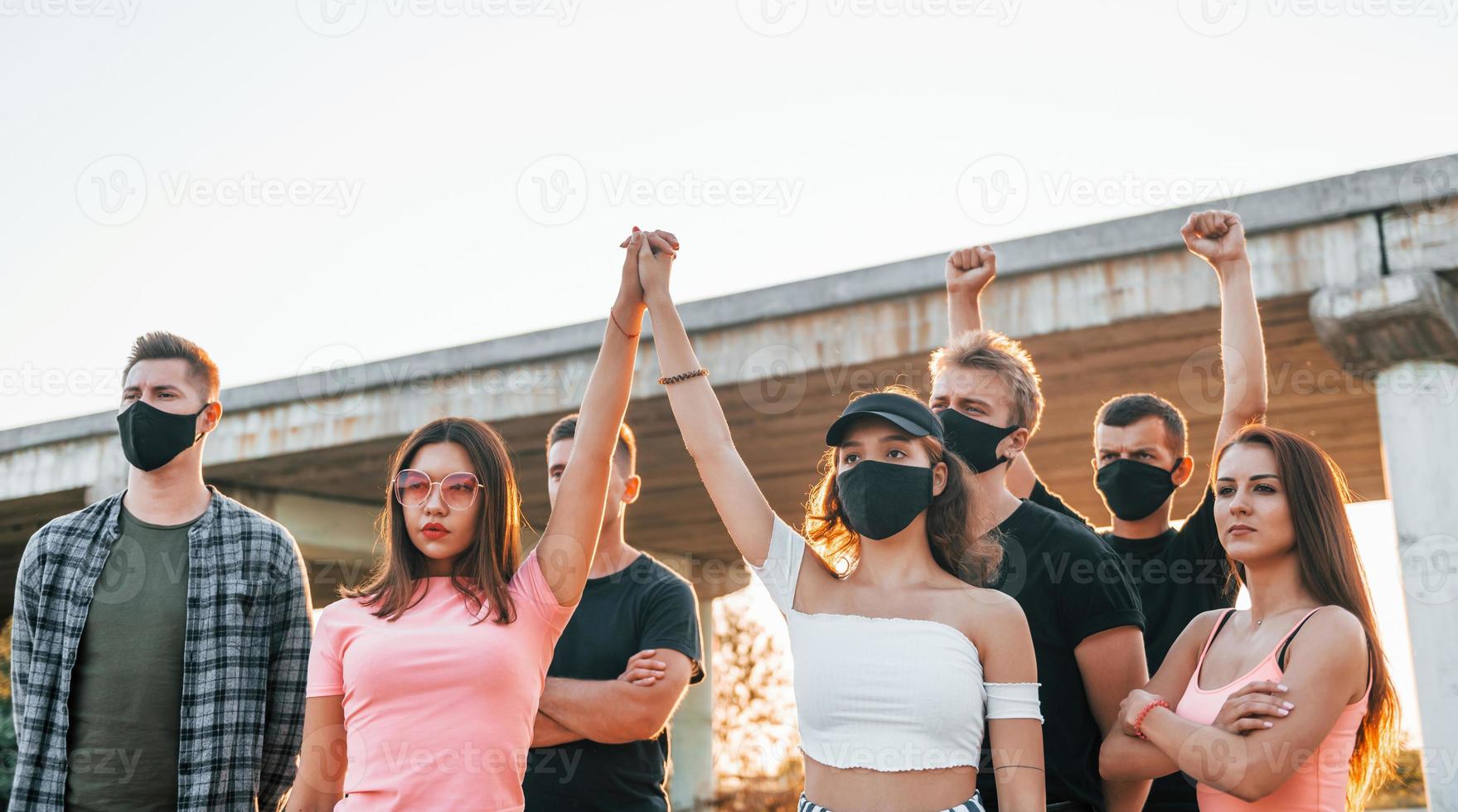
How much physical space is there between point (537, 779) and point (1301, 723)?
225 cm

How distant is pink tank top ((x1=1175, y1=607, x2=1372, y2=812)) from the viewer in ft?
10.4

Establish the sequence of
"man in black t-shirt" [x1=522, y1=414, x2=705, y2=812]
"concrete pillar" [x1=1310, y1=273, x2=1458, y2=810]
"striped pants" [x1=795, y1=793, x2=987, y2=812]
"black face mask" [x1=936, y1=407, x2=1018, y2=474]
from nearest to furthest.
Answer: "striped pants" [x1=795, y1=793, x2=987, y2=812], "black face mask" [x1=936, y1=407, x2=1018, y2=474], "man in black t-shirt" [x1=522, y1=414, x2=705, y2=812], "concrete pillar" [x1=1310, y1=273, x2=1458, y2=810]

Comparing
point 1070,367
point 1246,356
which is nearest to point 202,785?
point 1246,356

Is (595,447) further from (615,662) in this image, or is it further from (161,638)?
(161,638)

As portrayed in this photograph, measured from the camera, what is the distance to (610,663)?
425 cm

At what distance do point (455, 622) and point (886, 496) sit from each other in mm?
1179

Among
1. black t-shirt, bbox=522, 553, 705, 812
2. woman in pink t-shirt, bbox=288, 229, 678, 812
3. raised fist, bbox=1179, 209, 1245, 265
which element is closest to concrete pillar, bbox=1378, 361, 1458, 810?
raised fist, bbox=1179, 209, 1245, 265

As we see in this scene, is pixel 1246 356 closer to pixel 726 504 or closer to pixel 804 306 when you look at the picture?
pixel 726 504

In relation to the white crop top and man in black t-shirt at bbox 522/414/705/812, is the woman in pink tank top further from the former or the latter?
man in black t-shirt at bbox 522/414/705/812

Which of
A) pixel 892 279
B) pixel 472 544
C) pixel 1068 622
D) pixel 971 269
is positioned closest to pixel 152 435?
pixel 472 544

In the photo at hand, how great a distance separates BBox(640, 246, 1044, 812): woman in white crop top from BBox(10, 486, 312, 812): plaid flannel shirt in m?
1.73

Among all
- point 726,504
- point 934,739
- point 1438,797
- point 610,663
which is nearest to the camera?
point 934,739

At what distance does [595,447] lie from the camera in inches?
143

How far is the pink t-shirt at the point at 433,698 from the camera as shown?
3.14 metres
